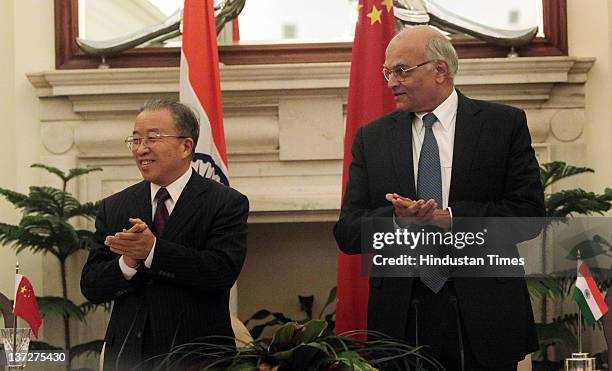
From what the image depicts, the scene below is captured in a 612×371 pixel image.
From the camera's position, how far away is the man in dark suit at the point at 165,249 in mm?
3387

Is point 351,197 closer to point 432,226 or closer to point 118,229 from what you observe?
point 432,226

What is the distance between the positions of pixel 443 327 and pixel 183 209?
91 centimetres

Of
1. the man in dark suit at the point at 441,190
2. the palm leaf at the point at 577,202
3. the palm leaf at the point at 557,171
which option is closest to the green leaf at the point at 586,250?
the palm leaf at the point at 577,202

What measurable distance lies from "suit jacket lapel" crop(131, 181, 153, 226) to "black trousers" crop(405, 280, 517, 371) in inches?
35.5

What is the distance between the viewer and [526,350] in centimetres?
328

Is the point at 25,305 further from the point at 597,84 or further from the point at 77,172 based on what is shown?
the point at 597,84

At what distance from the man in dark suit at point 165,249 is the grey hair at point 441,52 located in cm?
77

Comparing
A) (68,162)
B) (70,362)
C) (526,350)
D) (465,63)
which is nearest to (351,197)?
(526,350)

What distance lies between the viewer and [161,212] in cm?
362

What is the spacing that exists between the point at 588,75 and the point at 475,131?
2821 mm

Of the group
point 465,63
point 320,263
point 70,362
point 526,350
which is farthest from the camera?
point 320,263

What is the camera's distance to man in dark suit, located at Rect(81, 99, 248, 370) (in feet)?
11.1

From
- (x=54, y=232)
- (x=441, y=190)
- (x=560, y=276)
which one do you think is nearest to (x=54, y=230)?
(x=54, y=232)

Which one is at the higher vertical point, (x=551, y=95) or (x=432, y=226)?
(x=551, y=95)
